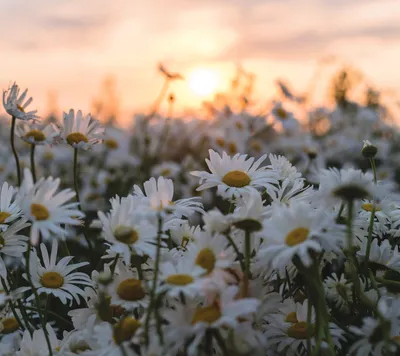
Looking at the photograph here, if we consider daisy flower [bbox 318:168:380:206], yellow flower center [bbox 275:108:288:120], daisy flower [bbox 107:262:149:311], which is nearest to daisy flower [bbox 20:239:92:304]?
daisy flower [bbox 107:262:149:311]

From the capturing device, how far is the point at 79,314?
4.09 feet

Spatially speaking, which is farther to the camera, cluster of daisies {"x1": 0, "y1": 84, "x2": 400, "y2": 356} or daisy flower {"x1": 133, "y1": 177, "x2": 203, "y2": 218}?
daisy flower {"x1": 133, "y1": 177, "x2": 203, "y2": 218}

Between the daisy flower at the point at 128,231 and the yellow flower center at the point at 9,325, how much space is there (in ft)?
1.20

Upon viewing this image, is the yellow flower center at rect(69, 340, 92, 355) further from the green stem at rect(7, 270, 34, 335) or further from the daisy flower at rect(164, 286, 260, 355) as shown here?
the daisy flower at rect(164, 286, 260, 355)

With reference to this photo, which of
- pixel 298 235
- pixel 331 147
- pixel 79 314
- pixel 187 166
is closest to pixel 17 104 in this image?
pixel 79 314

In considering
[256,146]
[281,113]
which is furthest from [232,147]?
[256,146]

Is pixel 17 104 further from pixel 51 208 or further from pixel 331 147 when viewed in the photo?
pixel 331 147

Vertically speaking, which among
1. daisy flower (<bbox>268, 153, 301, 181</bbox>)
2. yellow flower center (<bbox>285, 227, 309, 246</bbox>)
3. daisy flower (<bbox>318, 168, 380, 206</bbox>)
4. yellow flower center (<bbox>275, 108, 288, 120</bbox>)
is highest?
yellow flower center (<bbox>275, 108, 288, 120</bbox>)

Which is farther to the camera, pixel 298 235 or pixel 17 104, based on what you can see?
pixel 17 104

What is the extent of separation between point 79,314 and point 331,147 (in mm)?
4329

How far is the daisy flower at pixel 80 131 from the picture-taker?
5.41ft

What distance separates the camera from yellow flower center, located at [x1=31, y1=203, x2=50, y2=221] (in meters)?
1.06

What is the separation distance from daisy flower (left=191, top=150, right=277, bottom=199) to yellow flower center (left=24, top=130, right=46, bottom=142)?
61 centimetres

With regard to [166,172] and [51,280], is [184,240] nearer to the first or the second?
[51,280]
